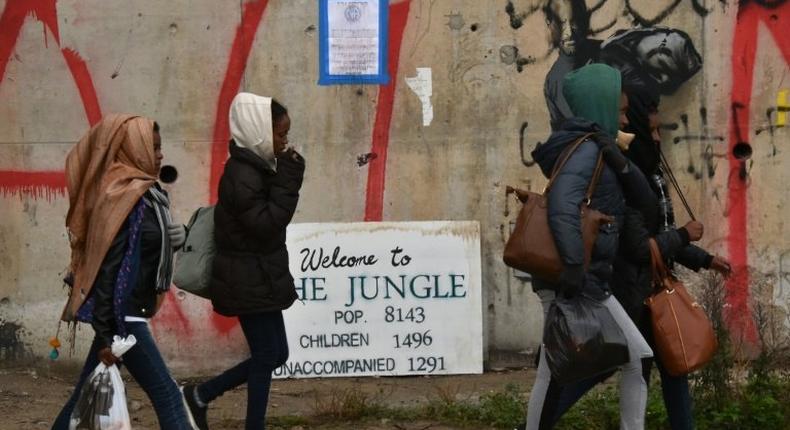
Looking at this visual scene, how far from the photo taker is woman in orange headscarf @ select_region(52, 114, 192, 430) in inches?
193

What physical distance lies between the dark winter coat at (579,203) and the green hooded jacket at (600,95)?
6cm

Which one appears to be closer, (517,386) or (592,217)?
(592,217)

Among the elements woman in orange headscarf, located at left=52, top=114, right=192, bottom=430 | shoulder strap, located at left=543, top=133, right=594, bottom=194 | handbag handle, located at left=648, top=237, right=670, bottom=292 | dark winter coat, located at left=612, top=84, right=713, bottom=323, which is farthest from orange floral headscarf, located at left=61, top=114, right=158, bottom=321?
handbag handle, located at left=648, top=237, right=670, bottom=292

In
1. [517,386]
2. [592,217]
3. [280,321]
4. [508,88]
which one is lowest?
[517,386]

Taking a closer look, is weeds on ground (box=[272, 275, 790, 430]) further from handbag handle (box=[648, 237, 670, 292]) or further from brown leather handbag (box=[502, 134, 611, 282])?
brown leather handbag (box=[502, 134, 611, 282])

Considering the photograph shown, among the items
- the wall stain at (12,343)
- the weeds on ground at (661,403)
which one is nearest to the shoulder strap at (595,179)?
the weeds on ground at (661,403)

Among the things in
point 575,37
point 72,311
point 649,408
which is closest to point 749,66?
point 575,37

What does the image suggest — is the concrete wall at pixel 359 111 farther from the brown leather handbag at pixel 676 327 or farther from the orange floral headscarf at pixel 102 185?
the orange floral headscarf at pixel 102 185

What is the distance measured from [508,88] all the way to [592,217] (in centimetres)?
240

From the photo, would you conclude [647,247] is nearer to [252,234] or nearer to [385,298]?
[252,234]

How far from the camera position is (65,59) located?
23.5 ft

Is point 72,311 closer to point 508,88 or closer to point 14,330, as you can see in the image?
point 14,330

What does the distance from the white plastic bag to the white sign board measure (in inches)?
90.6

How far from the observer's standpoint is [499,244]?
7.30 metres
